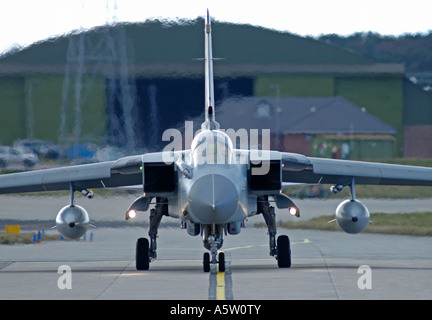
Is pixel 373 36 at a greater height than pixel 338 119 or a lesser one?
greater

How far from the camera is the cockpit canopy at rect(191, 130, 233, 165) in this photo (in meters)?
15.4

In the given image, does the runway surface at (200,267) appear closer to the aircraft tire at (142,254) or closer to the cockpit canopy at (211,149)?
the aircraft tire at (142,254)

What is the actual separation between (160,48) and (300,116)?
5254 millimetres

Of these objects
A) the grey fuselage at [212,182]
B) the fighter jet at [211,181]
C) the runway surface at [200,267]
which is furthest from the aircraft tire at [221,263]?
the grey fuselage at [212,182]

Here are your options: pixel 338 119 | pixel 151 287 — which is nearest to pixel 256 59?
pixel 338 119

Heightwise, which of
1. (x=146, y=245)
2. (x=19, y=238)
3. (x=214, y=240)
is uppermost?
(x=19, y=238)

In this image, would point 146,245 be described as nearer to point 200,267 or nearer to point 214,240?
point 200,267

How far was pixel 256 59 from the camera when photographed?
23828mm

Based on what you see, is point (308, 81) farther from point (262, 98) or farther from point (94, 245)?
point (94, 245)

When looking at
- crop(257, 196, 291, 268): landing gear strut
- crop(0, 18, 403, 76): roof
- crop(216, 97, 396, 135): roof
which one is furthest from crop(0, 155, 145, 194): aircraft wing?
crop(0, 18, 403, 76): roof

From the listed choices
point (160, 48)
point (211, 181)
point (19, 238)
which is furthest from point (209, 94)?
point (19, 238)

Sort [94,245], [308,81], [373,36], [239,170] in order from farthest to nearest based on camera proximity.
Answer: [373,36] → [308,81] → [94,245] → [239,170]

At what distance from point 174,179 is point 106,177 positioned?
1947 mm

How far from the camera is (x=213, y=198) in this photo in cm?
1457
